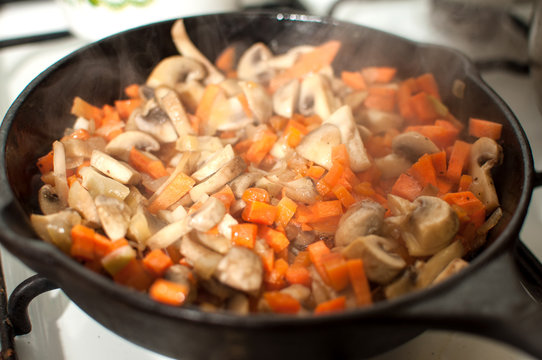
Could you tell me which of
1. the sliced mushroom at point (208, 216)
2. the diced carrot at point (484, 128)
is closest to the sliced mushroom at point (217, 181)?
the sliced mushroom at point (208, 216)

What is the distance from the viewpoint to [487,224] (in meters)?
1.56

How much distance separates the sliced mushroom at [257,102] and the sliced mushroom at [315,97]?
0.16m

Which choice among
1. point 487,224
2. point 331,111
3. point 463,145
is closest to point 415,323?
point 487,224

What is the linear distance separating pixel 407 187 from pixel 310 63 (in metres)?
0.88

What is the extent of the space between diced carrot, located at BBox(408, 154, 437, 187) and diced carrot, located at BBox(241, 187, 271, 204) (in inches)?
22.2

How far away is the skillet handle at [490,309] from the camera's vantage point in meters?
0.96

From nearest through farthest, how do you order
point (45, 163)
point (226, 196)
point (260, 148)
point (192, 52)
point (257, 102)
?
point (226, 196)
point (45, 163)
point (260, 148)
point (257, 102)
point (192, 52)

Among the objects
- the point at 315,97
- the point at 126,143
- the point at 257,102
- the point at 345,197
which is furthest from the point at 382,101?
the point at 126,143

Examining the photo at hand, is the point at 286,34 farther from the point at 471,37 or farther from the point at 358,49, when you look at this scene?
the point at 471,37

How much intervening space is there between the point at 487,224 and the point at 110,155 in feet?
4.53

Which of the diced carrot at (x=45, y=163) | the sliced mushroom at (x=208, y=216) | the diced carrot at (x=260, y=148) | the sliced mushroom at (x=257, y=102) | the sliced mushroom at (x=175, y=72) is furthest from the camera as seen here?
the sliced mushroom at (x=175, y=72)

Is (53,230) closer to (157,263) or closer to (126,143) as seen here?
(157,263)

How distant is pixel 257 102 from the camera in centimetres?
202

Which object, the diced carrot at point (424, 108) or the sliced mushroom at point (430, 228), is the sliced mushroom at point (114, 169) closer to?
the sliced mushroom at point (430, 228)
